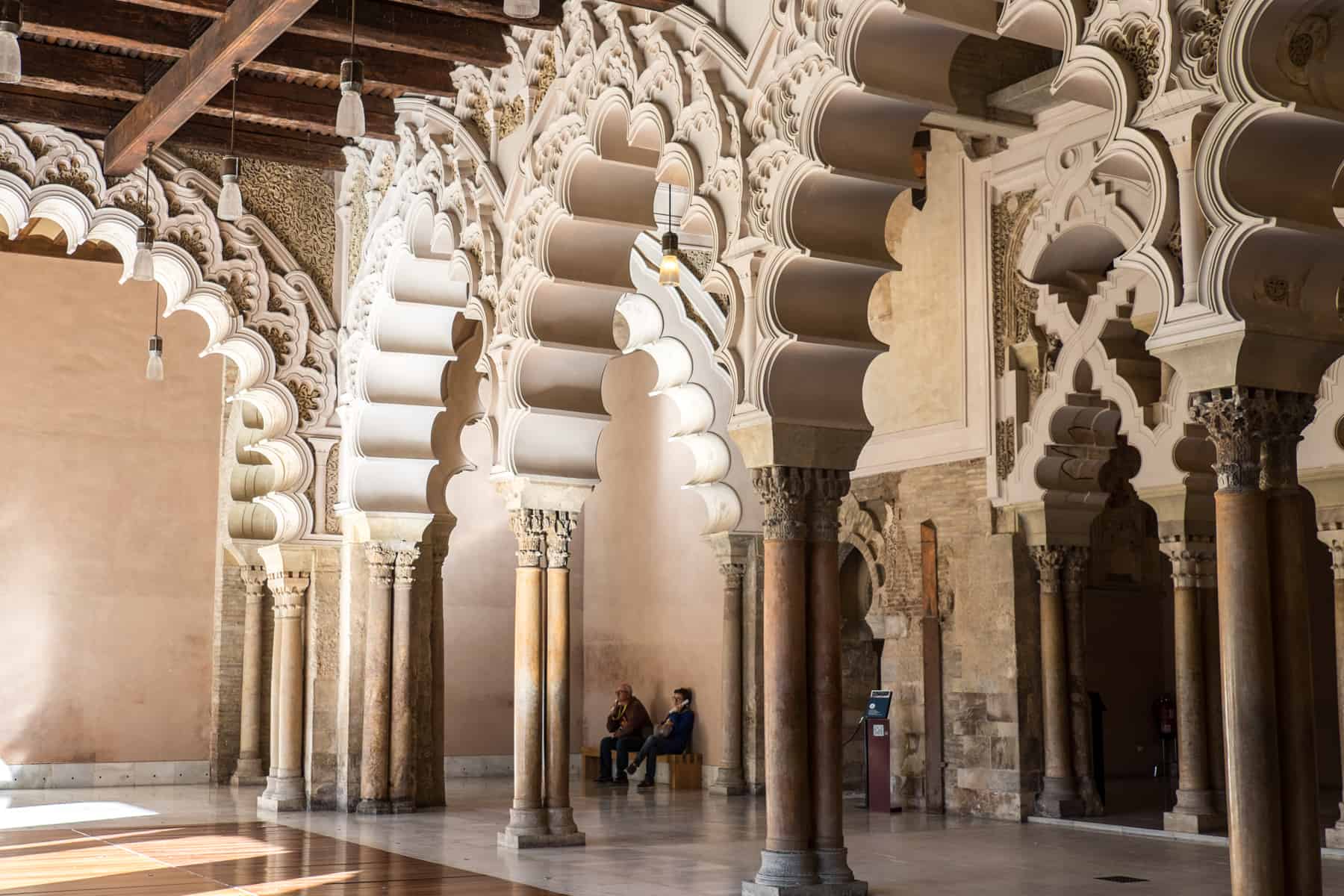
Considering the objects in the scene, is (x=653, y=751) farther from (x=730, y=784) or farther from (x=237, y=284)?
(x=237, y=284)

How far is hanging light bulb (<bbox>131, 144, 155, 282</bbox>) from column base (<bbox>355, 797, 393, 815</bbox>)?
4266 millimetres

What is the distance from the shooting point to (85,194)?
11266 millimetres

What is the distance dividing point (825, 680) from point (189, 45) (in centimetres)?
615

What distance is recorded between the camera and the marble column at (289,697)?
11.9m

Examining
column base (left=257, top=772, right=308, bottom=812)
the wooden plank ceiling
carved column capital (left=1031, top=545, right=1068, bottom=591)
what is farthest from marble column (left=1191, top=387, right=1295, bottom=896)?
column base (left=257, top=772, right=308, bottom=812)

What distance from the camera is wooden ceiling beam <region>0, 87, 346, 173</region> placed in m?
10.8

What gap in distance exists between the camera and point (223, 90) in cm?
1062

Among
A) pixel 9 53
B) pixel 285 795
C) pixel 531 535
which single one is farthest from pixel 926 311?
pixel 9 53

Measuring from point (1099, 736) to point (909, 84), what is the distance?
7959 millimetres

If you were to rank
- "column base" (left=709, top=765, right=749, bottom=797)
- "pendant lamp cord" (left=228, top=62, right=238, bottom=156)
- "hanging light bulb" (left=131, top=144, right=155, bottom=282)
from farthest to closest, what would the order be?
"column base" (left=709, top=765, right=749, bottom=797), "pendant lamp cord" (left=228, top=62, right=238, bottom=156), "hanging light bulb" (left=131, top=144, right=155, bottom=282)

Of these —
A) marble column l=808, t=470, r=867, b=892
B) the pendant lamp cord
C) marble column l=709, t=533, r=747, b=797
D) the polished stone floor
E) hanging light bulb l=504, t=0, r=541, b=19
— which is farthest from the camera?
marble column l=709, t=533, r=747, b=797

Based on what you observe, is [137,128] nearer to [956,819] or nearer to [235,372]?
[235,372]

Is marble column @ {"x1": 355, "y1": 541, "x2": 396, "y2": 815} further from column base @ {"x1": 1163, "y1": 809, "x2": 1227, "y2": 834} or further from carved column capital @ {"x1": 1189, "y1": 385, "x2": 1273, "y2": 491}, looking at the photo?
carved column capital @ {"x1": 1189, "y1": 385, "x2": 1273, "y2": 491}

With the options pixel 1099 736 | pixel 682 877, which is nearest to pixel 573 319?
pixel 682 877
